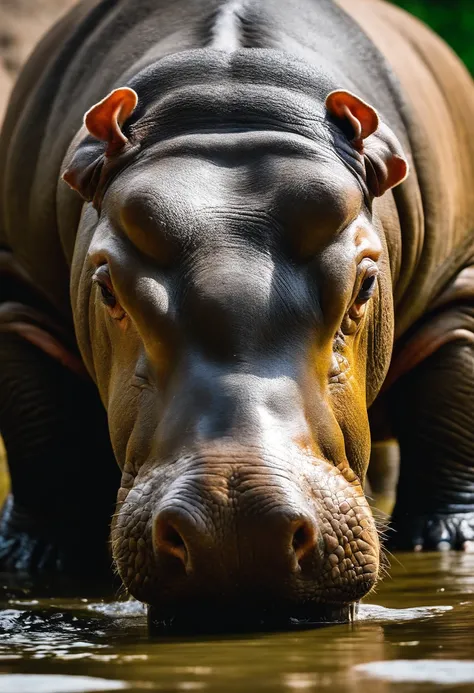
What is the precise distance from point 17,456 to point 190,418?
9.70ft

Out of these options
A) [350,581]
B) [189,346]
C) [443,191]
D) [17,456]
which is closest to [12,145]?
[17,456]

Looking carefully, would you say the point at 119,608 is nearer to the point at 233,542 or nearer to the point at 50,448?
the point at 233,542

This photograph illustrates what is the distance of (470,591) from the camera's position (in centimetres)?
498

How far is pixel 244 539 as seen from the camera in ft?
12.6

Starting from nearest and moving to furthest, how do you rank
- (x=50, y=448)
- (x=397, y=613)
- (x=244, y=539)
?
(x=244, y=539) → (x=397, y=613) → (x=50, y=448)

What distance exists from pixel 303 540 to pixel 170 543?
34 centimetres

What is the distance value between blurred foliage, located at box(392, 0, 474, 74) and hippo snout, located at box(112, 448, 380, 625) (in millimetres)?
12992

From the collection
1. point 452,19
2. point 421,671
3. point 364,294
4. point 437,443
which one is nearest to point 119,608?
point 364,294

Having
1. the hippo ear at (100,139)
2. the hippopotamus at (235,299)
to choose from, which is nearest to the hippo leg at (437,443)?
the hippopotamus at (235,299)

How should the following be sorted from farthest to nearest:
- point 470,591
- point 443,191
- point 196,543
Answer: point 443,191 < point 470,591 < point 196,543

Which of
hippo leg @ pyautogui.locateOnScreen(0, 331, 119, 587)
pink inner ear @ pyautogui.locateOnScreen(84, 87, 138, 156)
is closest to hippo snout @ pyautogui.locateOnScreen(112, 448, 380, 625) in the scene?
pink inner ear @ pyautogui.locateOnScreen(84, 87, 138, 156)

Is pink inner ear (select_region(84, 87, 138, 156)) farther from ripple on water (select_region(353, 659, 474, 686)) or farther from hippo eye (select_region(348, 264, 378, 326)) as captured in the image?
ripple on water (select_region(353, 659, 474, 686))

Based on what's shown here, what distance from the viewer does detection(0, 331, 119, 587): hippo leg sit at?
22.7 ft

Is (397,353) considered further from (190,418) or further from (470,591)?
(190,418)
